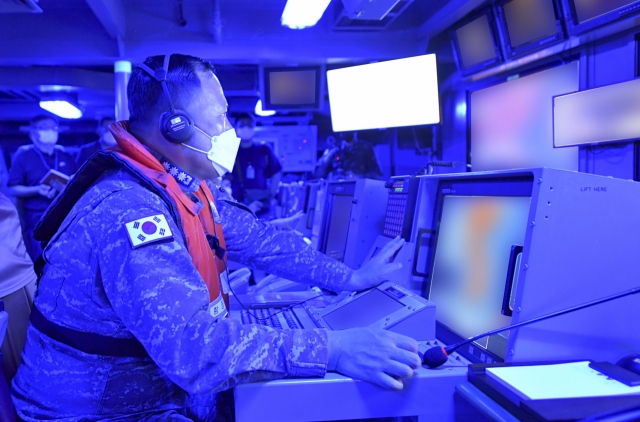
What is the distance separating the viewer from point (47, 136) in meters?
4.71

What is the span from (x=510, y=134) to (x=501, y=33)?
74cm

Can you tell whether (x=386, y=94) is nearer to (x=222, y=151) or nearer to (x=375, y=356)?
(x=222, y=151)

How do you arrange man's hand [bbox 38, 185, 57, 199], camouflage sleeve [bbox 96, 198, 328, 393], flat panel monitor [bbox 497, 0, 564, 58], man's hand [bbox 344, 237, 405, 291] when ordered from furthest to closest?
Answer: 1. man's hand [bbox 38, 185, 57, 199]
2. flat panel monitor [bbox 497, 0, 564, 58]
3. man's hand [bbox 344, 237, 405, 291]
4. camouflage sleeve [bbox 96, 198, 328, 393]

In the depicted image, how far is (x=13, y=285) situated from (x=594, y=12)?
302cm

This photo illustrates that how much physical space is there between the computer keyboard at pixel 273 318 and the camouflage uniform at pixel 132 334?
0.88ft

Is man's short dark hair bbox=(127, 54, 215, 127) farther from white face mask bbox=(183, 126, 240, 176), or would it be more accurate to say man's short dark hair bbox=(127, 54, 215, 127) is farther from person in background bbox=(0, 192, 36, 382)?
person in background bbox=(0, 192, 36, 382)

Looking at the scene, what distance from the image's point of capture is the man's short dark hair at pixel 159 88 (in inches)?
48.6

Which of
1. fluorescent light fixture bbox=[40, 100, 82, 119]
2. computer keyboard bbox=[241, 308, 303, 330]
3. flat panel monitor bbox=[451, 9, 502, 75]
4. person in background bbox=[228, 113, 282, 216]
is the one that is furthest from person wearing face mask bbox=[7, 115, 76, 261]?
flat panel monitor bbox=[451, 9, 502, 75]

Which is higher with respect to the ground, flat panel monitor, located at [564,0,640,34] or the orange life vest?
flat panel monitor, located at [564,0,640,34]

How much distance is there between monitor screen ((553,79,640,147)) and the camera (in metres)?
2.77

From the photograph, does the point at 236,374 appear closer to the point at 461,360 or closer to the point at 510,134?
the point at 461,360

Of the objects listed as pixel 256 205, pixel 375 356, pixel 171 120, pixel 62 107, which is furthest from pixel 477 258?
pixel 62 107

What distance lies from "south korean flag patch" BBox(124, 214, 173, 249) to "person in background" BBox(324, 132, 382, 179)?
3.36m

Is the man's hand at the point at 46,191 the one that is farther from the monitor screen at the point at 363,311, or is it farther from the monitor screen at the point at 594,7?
the monitor screen at the point at 594,7
